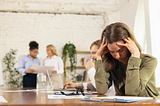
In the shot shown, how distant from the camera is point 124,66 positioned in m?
1.51

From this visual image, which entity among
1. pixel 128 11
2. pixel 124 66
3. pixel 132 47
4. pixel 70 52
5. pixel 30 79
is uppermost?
pixel 128 11

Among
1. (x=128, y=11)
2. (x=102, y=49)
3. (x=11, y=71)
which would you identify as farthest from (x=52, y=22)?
(x=102, y=49)

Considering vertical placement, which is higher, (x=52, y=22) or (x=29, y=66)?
(x=52, y=22)

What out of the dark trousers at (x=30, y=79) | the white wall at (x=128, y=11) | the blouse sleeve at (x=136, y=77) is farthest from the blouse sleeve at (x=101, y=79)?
Result: the white wall at (x=128, y=11)

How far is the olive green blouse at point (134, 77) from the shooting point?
1.27 metres

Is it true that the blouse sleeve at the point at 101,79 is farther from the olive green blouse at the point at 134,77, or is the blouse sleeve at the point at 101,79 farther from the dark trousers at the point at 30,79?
the dark trousers at the point at 30,79

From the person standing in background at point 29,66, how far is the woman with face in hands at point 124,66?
87.2 inches

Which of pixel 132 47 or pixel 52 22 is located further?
pixel 52 22

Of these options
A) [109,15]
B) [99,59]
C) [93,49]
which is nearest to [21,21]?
[109,15]

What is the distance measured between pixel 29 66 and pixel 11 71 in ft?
6.50

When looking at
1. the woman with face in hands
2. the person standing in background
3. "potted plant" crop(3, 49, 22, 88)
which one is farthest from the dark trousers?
the woman with face in hands

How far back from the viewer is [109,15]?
5.55 m

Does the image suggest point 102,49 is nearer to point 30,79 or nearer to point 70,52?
point 30,79

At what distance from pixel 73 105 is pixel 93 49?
1.57 m
